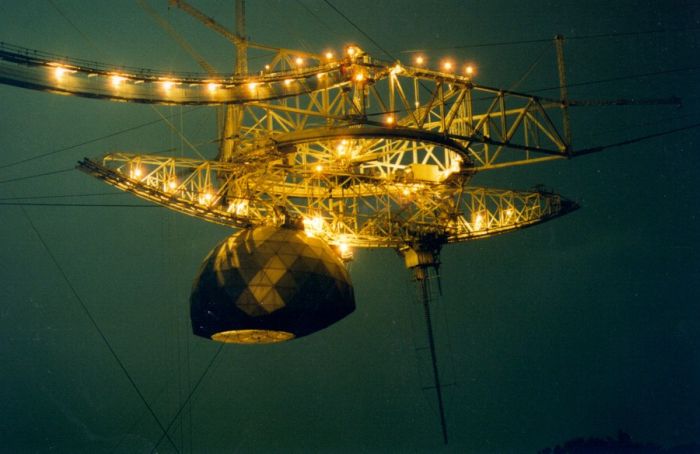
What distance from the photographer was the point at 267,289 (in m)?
32.6

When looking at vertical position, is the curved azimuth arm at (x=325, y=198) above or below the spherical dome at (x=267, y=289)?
above

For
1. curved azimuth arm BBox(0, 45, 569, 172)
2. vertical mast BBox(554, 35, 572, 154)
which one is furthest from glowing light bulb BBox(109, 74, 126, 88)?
vertical mast BBox(554, 35, 572, 154)

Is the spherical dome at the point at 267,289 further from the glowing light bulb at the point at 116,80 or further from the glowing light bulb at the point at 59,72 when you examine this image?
the glowing light bulb at the point at 59,72

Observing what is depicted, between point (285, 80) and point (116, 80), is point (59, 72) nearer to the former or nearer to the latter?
point (116, 80)

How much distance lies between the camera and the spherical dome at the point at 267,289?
32438mm

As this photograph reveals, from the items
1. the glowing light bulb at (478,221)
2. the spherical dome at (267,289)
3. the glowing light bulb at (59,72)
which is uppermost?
the glowing light bulb at (59,72)

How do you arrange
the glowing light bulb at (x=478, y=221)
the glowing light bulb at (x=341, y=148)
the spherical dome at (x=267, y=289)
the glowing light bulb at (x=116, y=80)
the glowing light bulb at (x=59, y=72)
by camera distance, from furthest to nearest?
the glowing light bulb at (x=478, y=221), the glowing light bulb at (x=341, y=148), the spherical dome at (x=267, y=289), the glowing light bulb at (x=116, y=80), the glowing light bulb at (x=59, y=72)

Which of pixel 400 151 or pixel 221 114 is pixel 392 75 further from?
pixel 221 114

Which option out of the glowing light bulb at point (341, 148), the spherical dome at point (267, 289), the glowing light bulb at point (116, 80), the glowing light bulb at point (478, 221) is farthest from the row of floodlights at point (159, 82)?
the glowing light bulb at point (478, 221)

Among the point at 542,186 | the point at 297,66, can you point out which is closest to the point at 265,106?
the point at 297,66

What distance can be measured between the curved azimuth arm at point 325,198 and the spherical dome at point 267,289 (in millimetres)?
1774

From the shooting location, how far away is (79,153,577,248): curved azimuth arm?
32.8 metres

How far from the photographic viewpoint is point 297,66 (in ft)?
115

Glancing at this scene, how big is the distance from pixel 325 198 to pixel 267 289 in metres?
8.11
